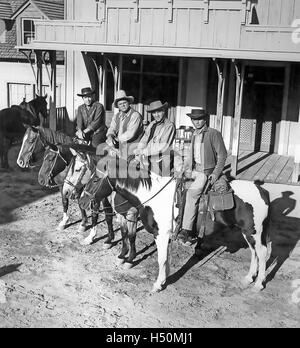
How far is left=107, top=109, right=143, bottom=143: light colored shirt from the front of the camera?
8055 millimetres

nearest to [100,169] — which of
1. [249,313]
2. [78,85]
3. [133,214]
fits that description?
[133,214]

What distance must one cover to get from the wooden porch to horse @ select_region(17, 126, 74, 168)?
4.82 meters

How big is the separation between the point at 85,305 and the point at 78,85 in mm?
10998

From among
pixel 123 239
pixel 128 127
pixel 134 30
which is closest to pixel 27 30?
pixel 134 30

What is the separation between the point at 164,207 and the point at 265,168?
6.58 meters

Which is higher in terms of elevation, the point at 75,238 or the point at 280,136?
the point at 280,136

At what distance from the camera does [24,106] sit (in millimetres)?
14914

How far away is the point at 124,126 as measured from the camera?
816 centimetres

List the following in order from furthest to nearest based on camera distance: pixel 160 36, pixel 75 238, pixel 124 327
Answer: pixel 160 36 < pixel 75 238 < pixel 124 327

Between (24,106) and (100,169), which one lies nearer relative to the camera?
(100,169)

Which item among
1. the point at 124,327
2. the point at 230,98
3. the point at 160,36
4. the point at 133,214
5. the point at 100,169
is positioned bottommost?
the point at 124,327

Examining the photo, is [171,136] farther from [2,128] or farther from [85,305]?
[2,128]

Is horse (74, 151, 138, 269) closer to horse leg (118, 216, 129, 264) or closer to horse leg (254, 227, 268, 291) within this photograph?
horse leg (118, 216, 129, 264)

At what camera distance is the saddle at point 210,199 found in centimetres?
626
